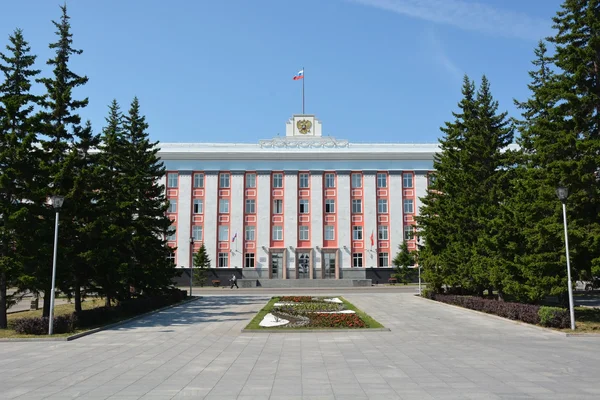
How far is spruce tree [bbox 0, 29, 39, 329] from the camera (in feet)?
62.4

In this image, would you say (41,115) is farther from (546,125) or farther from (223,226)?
(223,226)

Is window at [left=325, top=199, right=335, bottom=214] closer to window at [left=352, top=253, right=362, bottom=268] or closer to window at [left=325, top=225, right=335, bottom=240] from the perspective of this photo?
window at [left=325, top=225, right=335, bottom=240]

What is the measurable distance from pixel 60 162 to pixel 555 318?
21561 millimetres

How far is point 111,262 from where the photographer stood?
22.3 m

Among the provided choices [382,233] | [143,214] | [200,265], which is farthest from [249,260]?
[143,214]

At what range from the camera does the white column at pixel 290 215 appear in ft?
199

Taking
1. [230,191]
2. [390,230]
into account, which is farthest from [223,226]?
[390,230]

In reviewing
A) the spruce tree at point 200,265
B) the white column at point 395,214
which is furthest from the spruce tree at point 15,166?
the white column at point 395,214

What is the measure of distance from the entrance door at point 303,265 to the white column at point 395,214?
1075 centimetres

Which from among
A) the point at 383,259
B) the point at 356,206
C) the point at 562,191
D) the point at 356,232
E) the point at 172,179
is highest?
the point at 172,179

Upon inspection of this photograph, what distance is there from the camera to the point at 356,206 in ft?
204

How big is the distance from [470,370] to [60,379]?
9388 mm

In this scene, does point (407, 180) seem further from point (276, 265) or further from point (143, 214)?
point (143, 214)

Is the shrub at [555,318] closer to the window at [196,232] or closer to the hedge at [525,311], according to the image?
the hedge at [525,311]
